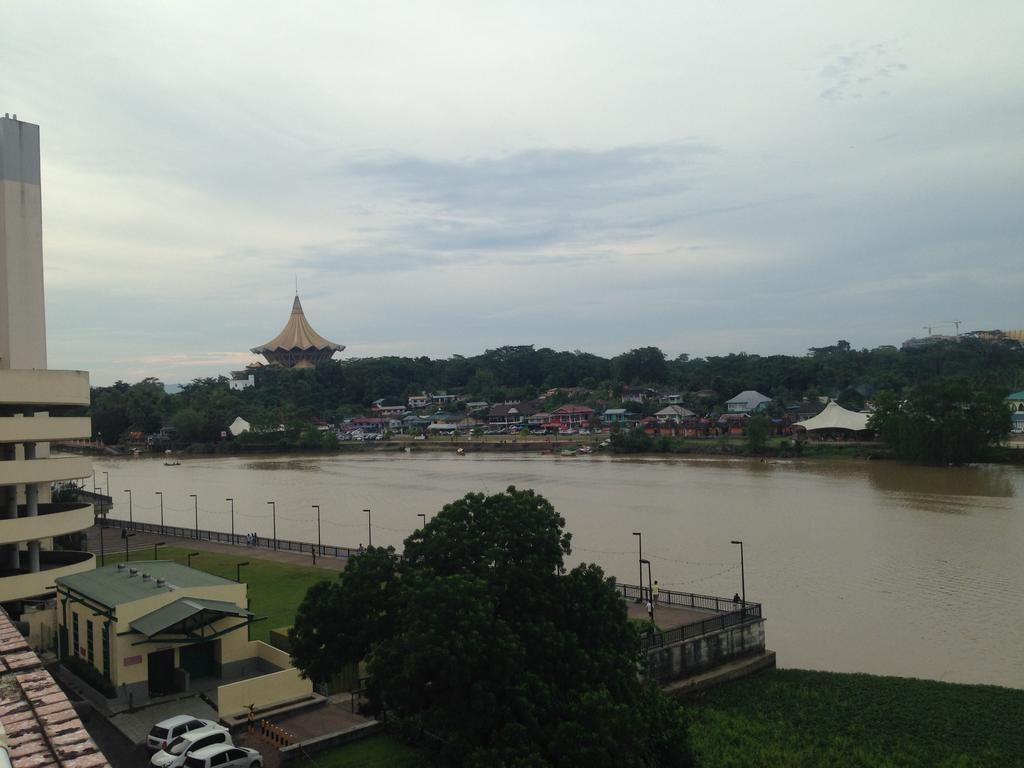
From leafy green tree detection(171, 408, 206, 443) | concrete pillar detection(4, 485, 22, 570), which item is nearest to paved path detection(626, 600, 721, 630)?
concrete pillar detection(4, 485, 22, 570)

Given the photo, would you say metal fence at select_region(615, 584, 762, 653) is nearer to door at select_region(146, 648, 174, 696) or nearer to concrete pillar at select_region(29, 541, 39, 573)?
door at select_region(146, 648, 174, 696)

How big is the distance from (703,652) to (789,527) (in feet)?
48.5

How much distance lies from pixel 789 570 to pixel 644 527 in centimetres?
757

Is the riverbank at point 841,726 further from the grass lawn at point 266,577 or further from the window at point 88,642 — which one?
the grass lawn at point 266,577

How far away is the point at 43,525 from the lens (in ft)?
55.5

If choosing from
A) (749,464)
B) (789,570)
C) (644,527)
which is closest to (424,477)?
(749,464)

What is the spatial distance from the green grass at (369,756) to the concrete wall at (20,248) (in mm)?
15151

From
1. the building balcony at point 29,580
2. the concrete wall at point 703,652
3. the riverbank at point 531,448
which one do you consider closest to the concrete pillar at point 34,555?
the building balcony at point 29,580

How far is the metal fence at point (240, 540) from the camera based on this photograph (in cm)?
2312

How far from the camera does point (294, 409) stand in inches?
3391

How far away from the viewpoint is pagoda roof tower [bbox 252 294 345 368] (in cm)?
11931

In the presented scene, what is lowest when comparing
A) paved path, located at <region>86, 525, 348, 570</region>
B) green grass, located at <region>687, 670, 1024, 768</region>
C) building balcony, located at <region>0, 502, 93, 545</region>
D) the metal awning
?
green grass, located at <region>687, 670, 1024, 768</region>

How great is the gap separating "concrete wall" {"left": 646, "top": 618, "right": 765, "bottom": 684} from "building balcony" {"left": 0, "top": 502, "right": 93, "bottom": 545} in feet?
40.1

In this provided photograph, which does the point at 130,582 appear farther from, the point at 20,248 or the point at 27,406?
the point at 20,248
